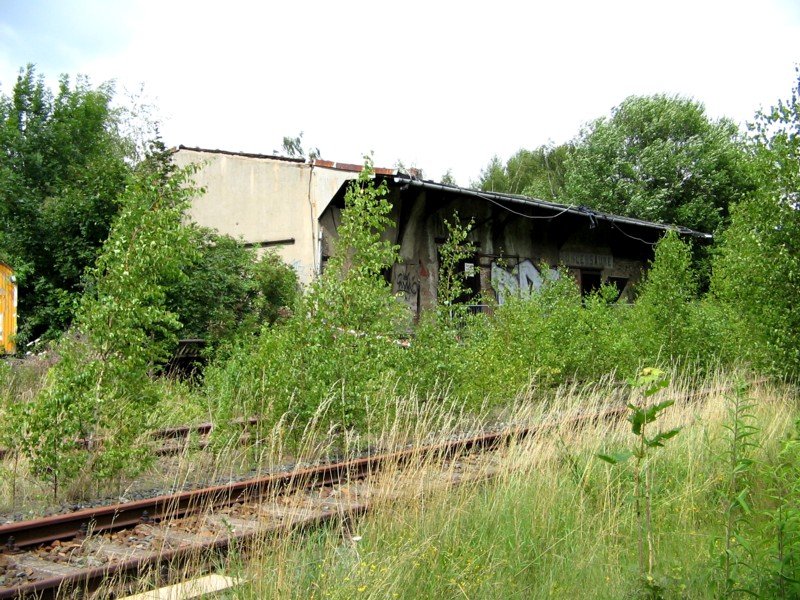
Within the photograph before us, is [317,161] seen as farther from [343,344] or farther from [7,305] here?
[343,344]

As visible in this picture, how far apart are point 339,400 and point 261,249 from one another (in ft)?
36.1

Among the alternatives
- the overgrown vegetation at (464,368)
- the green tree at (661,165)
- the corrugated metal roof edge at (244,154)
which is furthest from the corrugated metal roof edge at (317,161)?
the green tree at (661,165)

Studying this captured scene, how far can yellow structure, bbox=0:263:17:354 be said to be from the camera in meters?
14.7

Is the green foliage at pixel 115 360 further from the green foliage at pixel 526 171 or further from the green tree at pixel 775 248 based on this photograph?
the green foliage at pixel 526 171

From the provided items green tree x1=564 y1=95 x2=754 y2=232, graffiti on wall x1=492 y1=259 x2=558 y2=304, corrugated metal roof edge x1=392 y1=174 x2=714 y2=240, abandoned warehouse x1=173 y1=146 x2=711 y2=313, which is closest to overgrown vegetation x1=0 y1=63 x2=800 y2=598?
abandoned warehouse x1=173 y1=146 x2=711 y2=313

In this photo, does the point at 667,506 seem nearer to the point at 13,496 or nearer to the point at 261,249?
the point at 13,496

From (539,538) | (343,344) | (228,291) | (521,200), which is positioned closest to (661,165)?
(521,200)

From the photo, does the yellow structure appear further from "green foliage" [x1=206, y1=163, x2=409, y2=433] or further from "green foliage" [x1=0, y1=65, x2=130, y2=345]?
"green foliage" [x1=206, y1=163, x2=409, y2=433]

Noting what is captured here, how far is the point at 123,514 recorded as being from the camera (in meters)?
5.24

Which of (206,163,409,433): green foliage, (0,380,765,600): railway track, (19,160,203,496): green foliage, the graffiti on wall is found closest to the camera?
(0,380,765,600): railway track

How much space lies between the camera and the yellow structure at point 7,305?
14695mm

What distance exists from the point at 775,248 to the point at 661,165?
1031 inches

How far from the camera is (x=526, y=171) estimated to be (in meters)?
52.8

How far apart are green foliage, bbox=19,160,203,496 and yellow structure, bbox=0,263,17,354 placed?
9510 millimetres
